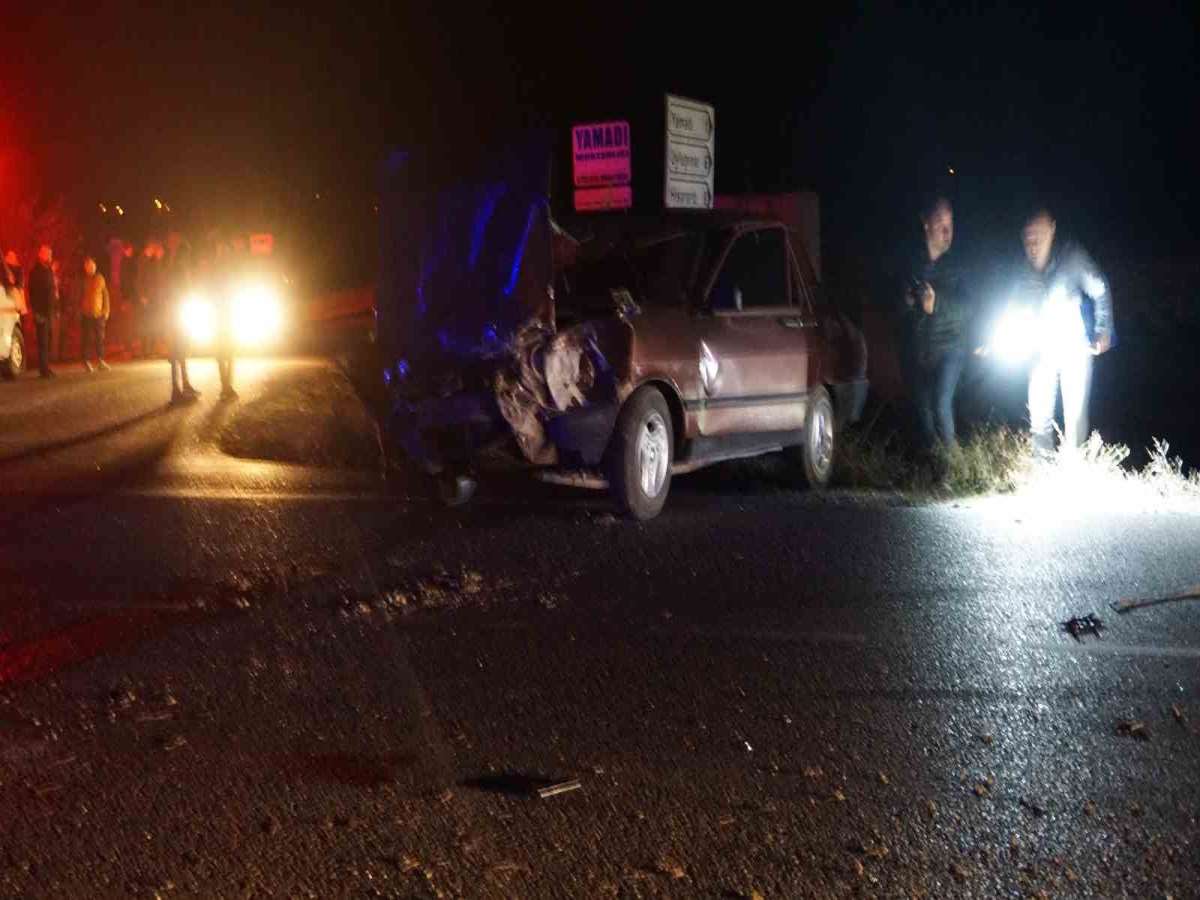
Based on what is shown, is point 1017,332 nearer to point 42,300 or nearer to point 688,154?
point 688,154

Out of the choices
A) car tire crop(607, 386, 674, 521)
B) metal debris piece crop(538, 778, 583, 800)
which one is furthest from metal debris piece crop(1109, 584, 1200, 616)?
metal debris piece crop(538, 778, 583, 800)

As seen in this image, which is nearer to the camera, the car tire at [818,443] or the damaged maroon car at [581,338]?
the damaged maroon car at [581,338]

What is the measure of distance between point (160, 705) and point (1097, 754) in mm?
3272

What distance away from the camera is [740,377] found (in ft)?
35.5

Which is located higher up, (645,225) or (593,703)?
(645,225)

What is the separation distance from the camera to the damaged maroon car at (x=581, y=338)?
32.0ft

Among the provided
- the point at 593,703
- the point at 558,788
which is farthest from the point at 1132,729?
the point at 558,788

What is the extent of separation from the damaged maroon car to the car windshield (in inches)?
0.5

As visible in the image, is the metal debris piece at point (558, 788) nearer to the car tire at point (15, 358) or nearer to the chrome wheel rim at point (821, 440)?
the chrome wheel rim at point (821, 440)

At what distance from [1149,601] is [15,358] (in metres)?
17.4

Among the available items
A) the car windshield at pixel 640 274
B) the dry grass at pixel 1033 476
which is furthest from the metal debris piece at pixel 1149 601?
the car windshield at pixel 640 274

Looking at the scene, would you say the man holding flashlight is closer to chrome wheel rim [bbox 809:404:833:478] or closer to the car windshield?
chrome wheel rim [bbox 809:404:833:478]

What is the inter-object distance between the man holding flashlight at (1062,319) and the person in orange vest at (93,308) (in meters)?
14.0

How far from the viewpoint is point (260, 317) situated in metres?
26.0
